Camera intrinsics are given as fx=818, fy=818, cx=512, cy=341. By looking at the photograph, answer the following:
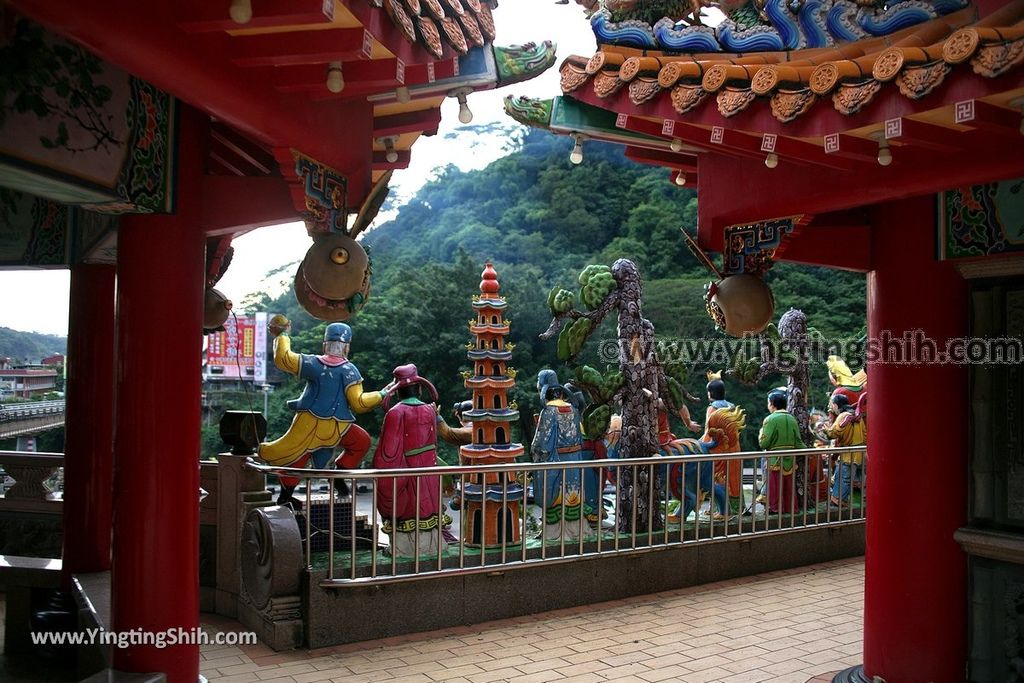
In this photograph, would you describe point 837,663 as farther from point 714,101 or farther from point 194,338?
point 194,338

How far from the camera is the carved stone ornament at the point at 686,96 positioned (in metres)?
4.02

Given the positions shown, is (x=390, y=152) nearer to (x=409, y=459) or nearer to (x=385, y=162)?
(x=385, y=162)

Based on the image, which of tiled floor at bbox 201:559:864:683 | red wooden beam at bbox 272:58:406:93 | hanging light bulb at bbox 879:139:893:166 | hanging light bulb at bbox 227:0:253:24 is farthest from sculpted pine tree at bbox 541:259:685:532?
hanging light bulb at bbox 227:0:253:24

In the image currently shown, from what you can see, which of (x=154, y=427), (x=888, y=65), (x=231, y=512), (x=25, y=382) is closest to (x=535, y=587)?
(x=231, y=512)

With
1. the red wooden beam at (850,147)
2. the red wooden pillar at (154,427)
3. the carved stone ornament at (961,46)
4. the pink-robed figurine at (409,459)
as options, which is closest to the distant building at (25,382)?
the pink-robed figurine at (409,459)

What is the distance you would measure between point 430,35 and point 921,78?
2.00 meters

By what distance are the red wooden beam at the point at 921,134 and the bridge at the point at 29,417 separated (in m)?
11.3

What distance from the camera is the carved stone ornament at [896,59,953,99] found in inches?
127

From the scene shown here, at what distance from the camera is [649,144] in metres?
4.98

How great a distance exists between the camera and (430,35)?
11.2 feet

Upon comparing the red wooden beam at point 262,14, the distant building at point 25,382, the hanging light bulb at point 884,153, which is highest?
the red wooden beam at point 262,14

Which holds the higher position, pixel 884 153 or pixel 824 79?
pixel 824 79

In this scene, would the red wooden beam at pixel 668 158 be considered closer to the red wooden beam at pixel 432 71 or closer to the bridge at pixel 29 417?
the red wooden beam at pixel 432 71

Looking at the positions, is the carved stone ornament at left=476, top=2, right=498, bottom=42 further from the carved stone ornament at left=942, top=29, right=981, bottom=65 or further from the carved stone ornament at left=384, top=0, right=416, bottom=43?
the carved stone ornament at left=942, top=29, right=981, bottom=65
